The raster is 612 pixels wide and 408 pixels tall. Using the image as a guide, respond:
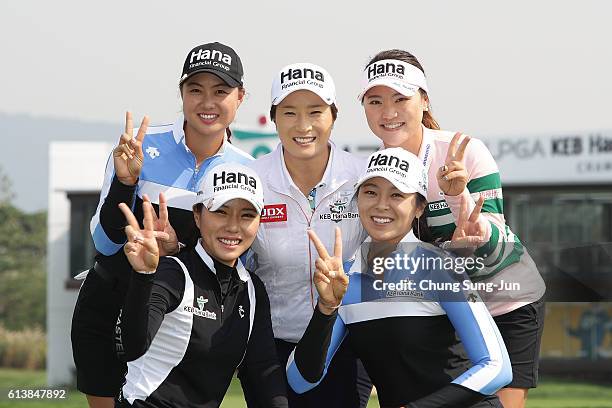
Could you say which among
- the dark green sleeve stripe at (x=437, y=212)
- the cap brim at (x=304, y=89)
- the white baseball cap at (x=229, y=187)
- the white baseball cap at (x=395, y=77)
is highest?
the white baseball cap at (x=395, y=77)

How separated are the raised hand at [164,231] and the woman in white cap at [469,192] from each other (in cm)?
116

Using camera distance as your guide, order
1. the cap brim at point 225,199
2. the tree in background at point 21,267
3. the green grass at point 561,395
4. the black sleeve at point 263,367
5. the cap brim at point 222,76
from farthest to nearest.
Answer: the tree in background at point 21,267 → the green grass at point 561,395 → the cap brim at point 222,76 → the black sleeve at point 263,367 → the cap brim at point 225,199

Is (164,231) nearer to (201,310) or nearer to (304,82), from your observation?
(201,310)

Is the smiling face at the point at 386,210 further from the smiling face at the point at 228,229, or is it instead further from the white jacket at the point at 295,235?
the smiling face at the point at 228,229

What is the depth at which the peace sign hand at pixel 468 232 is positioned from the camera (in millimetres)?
4797

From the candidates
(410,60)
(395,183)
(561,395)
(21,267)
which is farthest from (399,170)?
(21,267)

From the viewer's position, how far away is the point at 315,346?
4.55m

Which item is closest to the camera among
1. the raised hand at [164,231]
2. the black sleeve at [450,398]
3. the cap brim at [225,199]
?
the black sleeve at [450,398]

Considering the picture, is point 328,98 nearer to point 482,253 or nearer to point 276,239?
point 276,239

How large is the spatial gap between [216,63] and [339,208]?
99 centimetres

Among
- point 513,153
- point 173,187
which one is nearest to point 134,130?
point 173,187

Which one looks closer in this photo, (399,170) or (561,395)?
(399,170)

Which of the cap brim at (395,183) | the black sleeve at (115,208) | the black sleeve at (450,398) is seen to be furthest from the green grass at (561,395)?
the black sleeve at (450,398)

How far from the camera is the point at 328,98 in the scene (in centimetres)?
505
